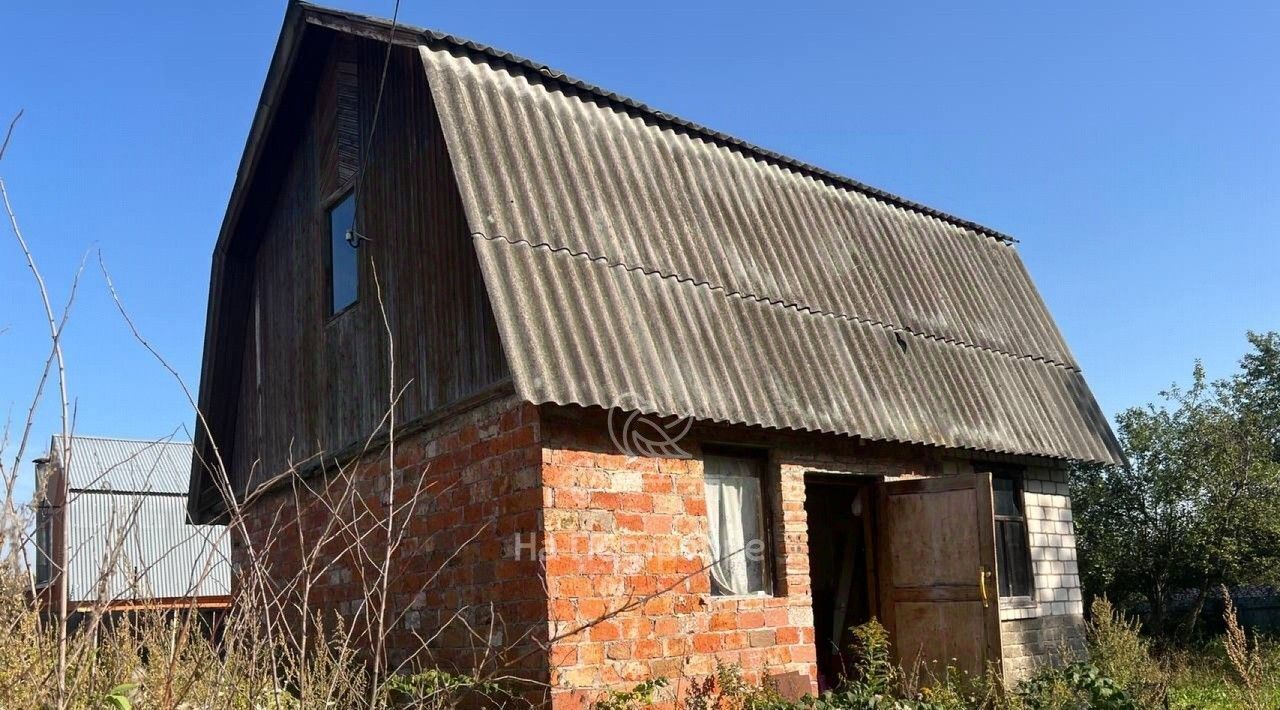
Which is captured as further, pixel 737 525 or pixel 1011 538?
pixel 1011 538

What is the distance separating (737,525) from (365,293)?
3689 mm

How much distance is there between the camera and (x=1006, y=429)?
10.1 m

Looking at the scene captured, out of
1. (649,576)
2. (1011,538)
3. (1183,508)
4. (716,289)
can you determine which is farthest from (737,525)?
(1183,508)

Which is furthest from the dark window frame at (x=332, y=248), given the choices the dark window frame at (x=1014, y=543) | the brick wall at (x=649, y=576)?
the dark window frame at (x=1014, y=543)

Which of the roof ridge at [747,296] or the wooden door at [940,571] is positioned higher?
the roof ridge at [747,296]

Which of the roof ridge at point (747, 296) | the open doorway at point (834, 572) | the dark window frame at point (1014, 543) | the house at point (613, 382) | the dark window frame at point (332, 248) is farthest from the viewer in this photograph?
the open doorway at point (834, 572)

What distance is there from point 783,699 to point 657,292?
296cm

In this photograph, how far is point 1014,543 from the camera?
34.1 ft

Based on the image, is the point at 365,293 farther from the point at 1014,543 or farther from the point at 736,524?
the point at 1014,543

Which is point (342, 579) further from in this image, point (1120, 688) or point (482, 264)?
point (1120, 688)

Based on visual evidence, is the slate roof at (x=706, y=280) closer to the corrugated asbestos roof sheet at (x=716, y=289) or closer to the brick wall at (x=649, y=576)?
the corrugated asbestos roof sheet at (x=716, y=289)

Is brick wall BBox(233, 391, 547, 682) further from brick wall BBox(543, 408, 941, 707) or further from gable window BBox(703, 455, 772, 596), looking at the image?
gable window BBox(703, 455, 772, 596)

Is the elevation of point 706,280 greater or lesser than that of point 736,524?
greater

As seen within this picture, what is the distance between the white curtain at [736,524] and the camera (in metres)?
7.74
